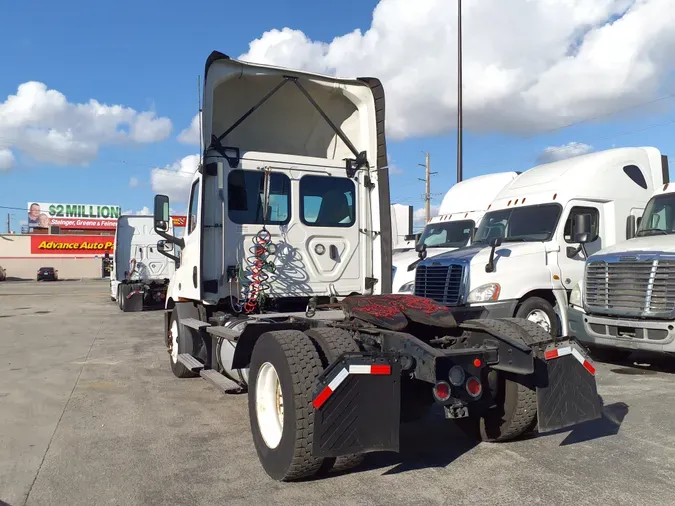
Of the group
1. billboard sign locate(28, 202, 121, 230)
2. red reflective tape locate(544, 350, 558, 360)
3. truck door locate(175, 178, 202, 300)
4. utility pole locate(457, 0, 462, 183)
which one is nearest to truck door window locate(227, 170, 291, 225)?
truck door locate(175, 178, 202, 300)

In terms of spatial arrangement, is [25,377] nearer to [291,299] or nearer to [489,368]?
[291,299]

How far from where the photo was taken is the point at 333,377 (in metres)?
3.77

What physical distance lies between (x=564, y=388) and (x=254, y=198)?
12.7 feet

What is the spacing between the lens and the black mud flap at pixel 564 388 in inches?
170

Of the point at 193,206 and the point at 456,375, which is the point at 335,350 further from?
the point at 193,206

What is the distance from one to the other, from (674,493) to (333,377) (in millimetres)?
2410

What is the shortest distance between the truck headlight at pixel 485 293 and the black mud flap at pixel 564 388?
403 centimetres

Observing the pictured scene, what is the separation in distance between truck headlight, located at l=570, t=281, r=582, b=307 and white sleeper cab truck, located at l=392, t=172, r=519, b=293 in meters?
3.10

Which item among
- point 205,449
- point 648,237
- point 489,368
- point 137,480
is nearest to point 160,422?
point 205,449

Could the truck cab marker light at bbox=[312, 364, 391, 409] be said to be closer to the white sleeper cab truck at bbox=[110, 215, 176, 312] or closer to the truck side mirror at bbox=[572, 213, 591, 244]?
the truck side mirror at bbox=[572, 213, 591, 244]

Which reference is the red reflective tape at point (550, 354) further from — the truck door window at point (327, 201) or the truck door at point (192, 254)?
the truck door at point (192, 254)

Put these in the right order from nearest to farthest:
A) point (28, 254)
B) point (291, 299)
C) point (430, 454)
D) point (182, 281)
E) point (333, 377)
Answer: point (333, 377) → point (430, 454) → point (291, 299) → point (182, 281) → point (28, 254)

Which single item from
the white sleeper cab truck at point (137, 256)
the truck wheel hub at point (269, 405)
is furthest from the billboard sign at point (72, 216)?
the truck wheel hub at point (269, 405)

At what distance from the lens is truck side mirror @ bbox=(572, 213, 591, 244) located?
29.6 feet
